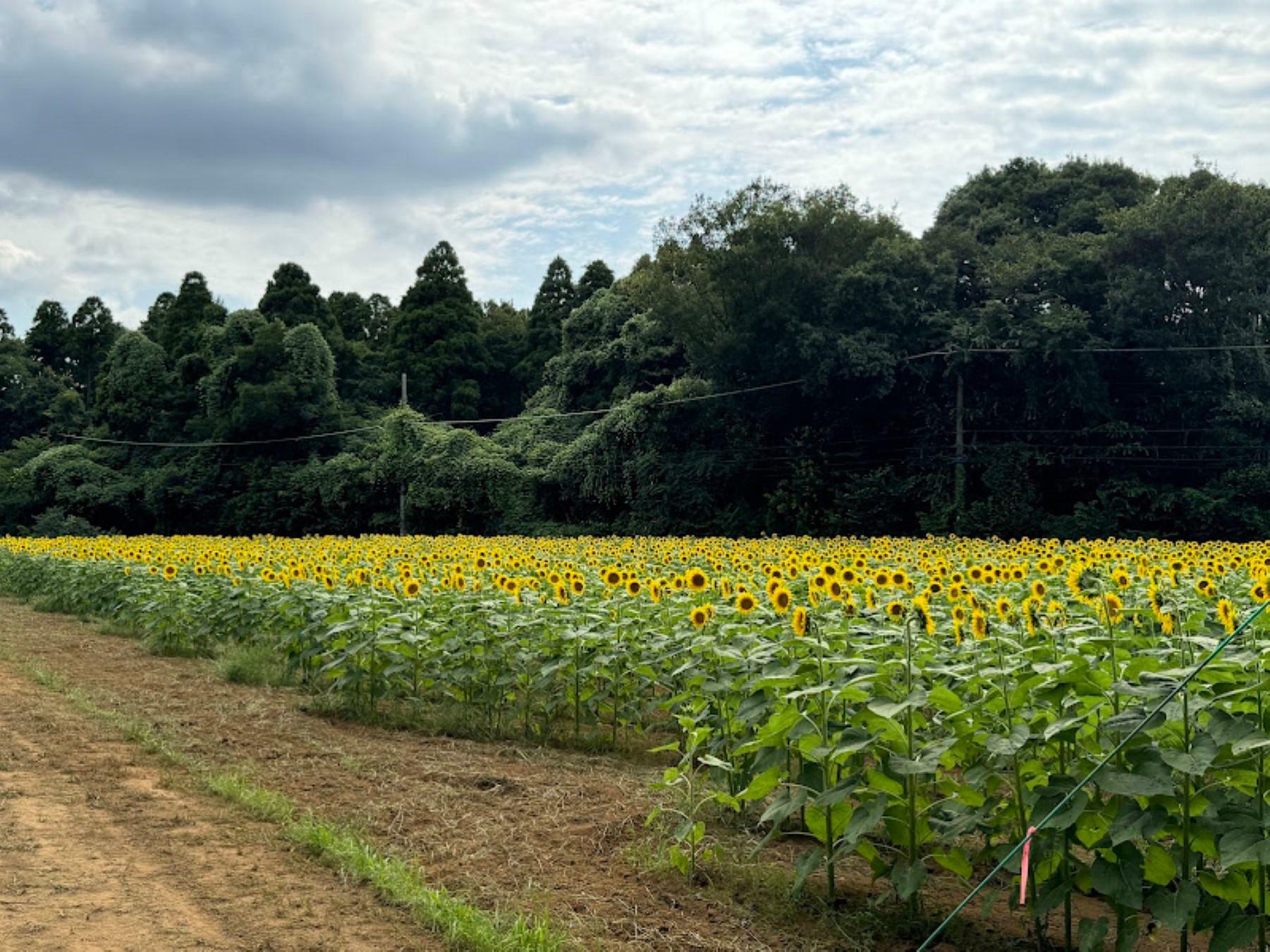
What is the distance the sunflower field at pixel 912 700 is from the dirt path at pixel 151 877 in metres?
1.34

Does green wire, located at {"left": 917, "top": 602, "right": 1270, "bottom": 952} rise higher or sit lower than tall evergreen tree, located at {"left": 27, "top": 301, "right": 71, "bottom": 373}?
lower

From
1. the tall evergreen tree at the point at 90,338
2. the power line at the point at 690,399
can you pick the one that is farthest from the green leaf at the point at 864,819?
the tall evergreen tree at the point at 90,338

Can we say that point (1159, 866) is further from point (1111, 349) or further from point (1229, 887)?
point (1111, 349)

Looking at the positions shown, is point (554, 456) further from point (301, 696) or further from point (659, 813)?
point (659, 813)

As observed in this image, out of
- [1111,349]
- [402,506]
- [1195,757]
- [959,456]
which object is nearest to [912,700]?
[1195,757]

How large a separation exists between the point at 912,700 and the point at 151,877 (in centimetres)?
293

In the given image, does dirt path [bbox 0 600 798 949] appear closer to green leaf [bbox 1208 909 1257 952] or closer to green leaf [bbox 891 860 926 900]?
green leaf [bbox 891 860 926 900]

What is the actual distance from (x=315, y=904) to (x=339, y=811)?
118 centimetres

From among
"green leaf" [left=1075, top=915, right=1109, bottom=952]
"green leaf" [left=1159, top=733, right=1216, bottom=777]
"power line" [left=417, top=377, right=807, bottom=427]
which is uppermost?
"power line" [left=417, top=377, right=807, bottom=427]

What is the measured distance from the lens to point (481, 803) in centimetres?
525

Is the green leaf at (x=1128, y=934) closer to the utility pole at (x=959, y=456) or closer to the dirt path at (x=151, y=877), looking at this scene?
the dirt path at (x=151, y=877)

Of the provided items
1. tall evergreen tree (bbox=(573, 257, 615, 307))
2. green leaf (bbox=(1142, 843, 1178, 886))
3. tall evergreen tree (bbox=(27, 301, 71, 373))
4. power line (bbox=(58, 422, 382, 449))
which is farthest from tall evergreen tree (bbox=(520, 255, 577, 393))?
green leaf (bbox=(1142, 843, 1178, 886))

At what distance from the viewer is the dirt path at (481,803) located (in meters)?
3.88

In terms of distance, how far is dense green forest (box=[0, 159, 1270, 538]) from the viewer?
24.9m
